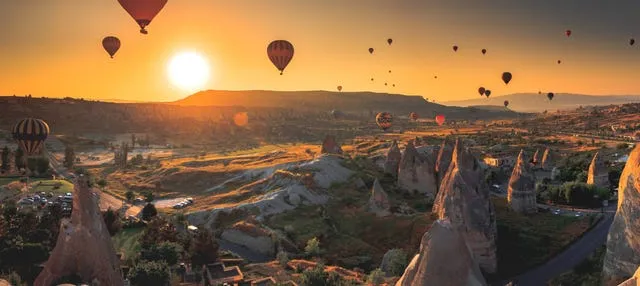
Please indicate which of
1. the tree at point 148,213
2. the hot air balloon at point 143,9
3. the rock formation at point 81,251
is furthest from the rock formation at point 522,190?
the tree at point 148,213

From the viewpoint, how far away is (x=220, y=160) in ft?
374

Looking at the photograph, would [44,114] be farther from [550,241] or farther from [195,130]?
[550,241]

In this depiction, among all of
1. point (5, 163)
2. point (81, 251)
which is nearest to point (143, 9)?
point (81, 251)

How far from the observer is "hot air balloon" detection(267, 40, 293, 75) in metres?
58.5

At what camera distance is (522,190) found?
51875 millimetres

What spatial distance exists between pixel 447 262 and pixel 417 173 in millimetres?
46551

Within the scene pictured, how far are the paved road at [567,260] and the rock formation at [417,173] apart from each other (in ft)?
65.6

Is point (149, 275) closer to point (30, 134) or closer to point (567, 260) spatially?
point (567, 260)

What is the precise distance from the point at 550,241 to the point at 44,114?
602ft

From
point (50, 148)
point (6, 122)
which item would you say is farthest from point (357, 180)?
point (6, 122)

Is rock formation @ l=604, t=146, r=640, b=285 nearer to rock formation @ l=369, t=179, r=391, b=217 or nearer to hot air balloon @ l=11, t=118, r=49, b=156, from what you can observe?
rock formation @ l=369, t=179, r=391, b=217

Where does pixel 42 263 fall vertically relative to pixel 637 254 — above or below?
below

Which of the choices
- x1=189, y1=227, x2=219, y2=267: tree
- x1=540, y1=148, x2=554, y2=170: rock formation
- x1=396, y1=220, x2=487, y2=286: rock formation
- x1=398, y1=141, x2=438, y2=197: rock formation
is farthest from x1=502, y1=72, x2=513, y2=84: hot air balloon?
x1=396, y1=220, x2=487, y2=286: rock formation

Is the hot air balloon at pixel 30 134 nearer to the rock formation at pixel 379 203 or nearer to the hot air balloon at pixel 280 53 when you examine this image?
the hot air balloon at pixel 280 53
